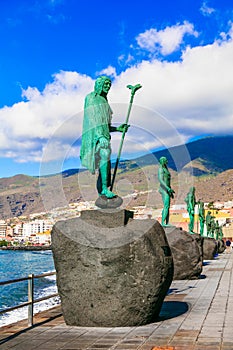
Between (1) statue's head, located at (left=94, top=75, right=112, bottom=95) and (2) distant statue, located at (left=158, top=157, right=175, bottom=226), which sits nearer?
(1) statue's head, located at (left=94, top=75, right=112, bottom=95)

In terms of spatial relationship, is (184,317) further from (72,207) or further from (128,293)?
(72,207)

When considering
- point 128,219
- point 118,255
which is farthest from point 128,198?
point 118,255

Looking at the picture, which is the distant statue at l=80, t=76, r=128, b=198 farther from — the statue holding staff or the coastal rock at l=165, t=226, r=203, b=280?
the coastal rock at l=165, t=226, r=203, b=280

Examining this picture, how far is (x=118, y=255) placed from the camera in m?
7.33

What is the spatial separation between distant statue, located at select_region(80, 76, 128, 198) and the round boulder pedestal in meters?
0.88

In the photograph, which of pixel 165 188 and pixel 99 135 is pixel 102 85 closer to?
pixel 99 135

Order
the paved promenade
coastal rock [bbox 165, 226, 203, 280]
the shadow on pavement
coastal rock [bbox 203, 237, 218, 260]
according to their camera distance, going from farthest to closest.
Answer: coastal rock [bbox 203, 237, 218, 260]
coastal rock [bbox 165, 226, 203, 280]
the shadow on pavement
the paved promenade

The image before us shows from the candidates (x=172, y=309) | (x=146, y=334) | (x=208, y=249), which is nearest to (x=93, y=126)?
(x=146, y=334)

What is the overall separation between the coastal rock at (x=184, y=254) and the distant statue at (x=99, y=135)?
6841 mm

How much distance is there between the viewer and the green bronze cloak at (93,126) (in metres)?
8.39

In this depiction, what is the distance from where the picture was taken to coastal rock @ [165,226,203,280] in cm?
1476

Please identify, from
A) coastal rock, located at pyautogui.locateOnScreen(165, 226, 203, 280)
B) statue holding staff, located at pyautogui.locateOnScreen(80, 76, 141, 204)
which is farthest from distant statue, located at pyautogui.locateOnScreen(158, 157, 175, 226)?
statue holding staff, located at pyautogui.locateOnScreen(80, 76, 141, 204)

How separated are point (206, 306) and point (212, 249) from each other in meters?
20.3

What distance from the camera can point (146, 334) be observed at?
22.1 ft
